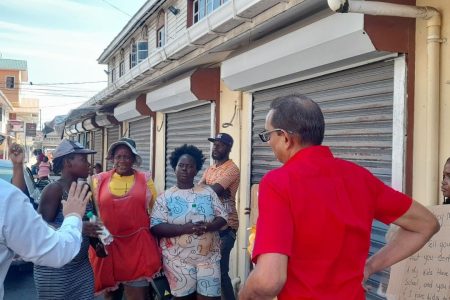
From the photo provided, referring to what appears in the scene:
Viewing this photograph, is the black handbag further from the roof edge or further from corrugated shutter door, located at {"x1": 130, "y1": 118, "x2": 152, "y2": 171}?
the roof edge

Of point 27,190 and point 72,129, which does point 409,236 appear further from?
point 72,129

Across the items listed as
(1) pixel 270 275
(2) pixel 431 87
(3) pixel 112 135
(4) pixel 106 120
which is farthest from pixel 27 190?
(3) pixel 112 135

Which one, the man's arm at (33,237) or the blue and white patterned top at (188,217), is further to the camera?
the blue and white patterned top at (188,217)

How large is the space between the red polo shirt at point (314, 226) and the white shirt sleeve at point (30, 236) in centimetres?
88

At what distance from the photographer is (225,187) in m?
4.92

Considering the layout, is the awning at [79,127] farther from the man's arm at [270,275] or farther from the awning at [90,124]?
the man's arm at [270,275]

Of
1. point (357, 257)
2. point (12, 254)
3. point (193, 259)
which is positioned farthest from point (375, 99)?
point (12, 254)

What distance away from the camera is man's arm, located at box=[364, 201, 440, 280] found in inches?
82.4

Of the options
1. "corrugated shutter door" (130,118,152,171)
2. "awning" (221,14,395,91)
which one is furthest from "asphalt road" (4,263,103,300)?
"corrugated shutter door" (130,118,152,171)

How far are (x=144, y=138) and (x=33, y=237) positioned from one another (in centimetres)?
947

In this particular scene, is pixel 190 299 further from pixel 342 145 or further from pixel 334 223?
pixel 334 223

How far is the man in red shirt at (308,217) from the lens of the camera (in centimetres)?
174

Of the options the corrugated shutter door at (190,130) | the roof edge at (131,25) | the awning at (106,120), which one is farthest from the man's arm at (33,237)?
the awning at (106,120)

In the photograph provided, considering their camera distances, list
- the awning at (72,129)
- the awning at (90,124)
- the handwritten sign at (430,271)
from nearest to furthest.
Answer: the handwritten sign at (430,271) < the awning at (90,124) < the awning at (72,129)
